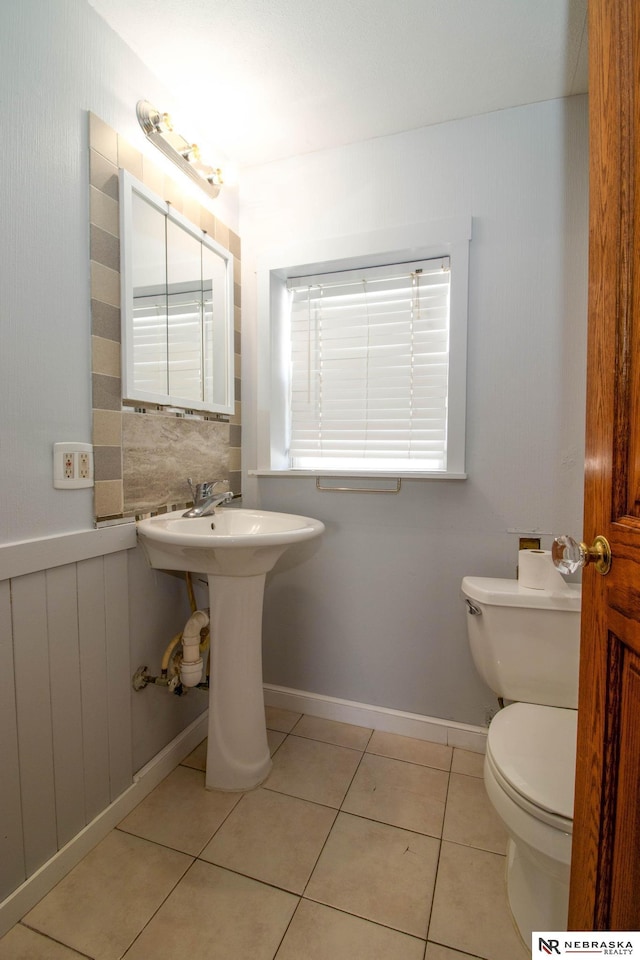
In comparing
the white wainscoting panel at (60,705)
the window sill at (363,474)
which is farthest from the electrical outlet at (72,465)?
the window sill at (363,474)

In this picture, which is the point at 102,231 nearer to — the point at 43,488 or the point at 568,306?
the point at 43,488

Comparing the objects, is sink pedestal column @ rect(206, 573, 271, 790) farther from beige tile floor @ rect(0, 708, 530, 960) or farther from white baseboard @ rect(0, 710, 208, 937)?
white baseboard @ rect(0, 710, 208, 937)

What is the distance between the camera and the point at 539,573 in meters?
1.40

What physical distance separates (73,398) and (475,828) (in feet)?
5.64

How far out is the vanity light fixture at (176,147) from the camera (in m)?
1.42

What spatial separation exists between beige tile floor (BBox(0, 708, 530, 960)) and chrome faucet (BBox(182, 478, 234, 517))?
926 mm

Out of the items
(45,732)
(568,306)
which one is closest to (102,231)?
(45,732)

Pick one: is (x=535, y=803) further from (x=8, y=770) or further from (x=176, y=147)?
(x=176, y=147)

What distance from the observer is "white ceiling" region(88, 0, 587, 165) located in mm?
1239

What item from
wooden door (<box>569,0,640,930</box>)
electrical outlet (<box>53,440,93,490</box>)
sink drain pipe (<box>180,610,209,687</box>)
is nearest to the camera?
wooden door (<box>569,0,640,930</box>)

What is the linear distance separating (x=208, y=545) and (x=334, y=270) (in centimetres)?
129

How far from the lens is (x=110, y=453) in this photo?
1.33 meters

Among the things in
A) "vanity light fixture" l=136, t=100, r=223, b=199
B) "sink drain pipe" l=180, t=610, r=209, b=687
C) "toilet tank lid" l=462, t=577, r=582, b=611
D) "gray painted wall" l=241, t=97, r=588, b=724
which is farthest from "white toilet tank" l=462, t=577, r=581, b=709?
"vanity light fixture" l=136, t=100, r=223, b=199

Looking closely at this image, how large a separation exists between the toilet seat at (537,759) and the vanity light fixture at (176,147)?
79.6 inches
